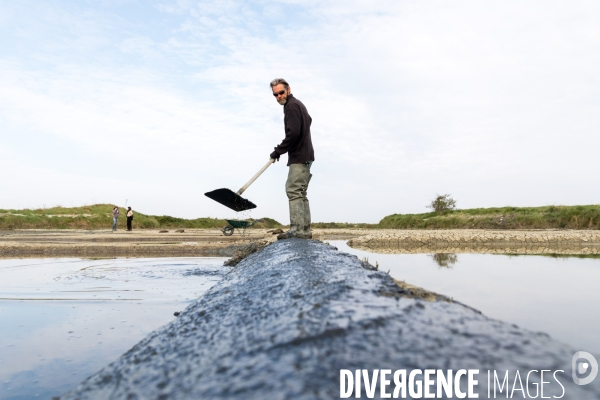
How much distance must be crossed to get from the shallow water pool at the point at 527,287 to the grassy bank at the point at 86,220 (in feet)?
80.8

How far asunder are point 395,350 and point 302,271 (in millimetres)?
1391

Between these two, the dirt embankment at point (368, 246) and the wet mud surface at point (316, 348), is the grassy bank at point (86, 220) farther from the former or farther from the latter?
the wet mud surface at point (316, 348)

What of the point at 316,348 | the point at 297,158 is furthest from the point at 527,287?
the point at 316,348

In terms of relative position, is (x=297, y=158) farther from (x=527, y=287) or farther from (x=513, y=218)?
(x=513, y=218)

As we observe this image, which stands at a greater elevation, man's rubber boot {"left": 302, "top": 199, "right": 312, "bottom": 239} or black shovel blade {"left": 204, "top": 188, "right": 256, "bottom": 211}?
black shovel blade {"left": 204, "top": 188, "right": 256, "bottom": 211}

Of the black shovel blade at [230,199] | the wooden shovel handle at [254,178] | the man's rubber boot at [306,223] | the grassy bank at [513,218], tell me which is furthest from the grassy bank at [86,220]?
the man's rubber boot at [306,223]

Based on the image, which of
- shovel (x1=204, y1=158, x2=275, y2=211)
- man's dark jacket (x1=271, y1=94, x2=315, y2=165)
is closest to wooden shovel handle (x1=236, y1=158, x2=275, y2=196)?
shovel (x1=204, y1=158, x2=275, y2=211)

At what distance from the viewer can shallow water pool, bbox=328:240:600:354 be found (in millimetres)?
3287

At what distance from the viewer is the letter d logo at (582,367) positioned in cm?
113

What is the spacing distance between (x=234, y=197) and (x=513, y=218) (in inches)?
760

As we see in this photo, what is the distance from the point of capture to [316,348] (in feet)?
4.10

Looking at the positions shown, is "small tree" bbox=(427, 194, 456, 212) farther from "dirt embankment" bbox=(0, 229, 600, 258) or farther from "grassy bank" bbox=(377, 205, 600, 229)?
"dirt embankment" bbox=(0, 229, 600, 258)

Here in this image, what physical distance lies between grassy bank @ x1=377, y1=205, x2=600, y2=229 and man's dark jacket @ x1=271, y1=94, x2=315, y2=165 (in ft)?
55.4

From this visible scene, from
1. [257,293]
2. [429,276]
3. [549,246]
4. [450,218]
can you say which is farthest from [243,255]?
[450,218]
